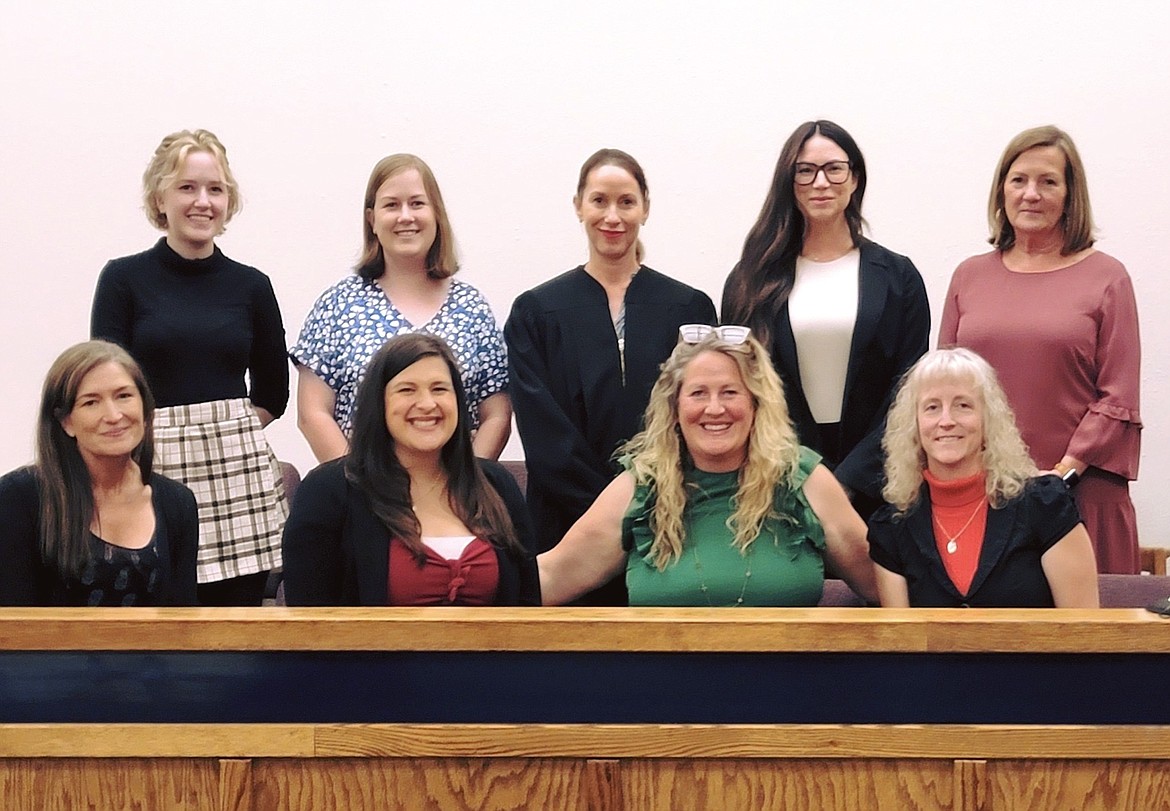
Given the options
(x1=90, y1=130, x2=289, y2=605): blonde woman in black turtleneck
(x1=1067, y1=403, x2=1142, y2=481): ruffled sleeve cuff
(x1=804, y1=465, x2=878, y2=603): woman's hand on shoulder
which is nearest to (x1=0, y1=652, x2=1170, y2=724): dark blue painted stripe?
(x1=804, y1=465, x2=878, y2=603): woman's hand on shoulder

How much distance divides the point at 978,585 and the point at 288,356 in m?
1.60

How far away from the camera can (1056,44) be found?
4.46 metres

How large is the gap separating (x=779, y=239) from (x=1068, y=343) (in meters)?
0.64

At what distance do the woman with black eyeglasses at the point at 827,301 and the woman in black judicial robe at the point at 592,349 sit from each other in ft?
0.53

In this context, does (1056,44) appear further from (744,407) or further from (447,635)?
(447,635)

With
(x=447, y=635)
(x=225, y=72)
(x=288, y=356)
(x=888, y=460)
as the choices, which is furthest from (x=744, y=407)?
(x=225, y=72)

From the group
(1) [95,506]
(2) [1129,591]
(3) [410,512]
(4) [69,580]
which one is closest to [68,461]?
(1) [95,506]

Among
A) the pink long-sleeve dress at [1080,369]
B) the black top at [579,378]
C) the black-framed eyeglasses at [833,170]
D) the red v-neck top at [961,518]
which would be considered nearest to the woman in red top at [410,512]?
the black top at [579,378]

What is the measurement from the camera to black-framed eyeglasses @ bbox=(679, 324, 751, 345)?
2.70 m

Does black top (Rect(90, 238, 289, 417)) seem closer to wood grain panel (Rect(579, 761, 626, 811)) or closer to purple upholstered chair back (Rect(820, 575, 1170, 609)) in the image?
purple upholstered chair back (Rect(820, 575, 1170, 609))

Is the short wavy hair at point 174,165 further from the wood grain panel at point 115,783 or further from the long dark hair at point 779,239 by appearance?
the wood grain panel at point 115,783

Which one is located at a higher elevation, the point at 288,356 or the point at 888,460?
the point at 288,356

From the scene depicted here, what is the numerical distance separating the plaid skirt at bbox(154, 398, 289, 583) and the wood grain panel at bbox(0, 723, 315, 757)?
0.97m

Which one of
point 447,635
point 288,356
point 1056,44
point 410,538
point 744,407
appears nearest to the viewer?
point 447,635
